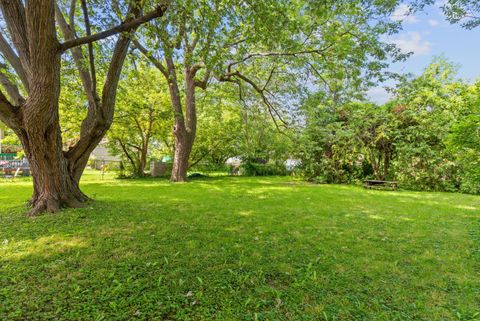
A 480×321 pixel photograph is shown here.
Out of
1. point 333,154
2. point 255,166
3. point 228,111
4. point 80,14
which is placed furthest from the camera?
point 255,166

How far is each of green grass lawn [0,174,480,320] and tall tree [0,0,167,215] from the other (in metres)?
0.83

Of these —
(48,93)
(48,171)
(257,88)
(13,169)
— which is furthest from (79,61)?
(13,169)

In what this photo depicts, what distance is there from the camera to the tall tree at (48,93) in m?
3.81

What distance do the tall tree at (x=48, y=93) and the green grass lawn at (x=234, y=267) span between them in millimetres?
827

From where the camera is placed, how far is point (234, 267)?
2793 millimetres

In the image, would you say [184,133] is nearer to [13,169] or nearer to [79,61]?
[79,61]

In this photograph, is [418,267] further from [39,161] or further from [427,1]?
[39,161]

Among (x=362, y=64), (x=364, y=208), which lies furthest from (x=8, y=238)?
(x=362, y=64)

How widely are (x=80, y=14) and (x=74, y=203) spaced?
543 centimetres

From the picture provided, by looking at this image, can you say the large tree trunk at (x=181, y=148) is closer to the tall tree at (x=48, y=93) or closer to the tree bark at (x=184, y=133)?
the tree bark at (x=184, y=133)

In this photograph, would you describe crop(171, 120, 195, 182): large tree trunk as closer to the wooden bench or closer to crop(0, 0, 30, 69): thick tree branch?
crop(0, 0, 30, 69): thick tree branch

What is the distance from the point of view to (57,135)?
4.85m

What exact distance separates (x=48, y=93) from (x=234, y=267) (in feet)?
13.8

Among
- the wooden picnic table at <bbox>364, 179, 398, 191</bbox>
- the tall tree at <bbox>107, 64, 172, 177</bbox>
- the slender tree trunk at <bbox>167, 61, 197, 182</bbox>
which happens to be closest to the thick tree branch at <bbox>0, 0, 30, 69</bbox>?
the slender tree trunk at <bbox>167, 61, 197, 182</bbox>
